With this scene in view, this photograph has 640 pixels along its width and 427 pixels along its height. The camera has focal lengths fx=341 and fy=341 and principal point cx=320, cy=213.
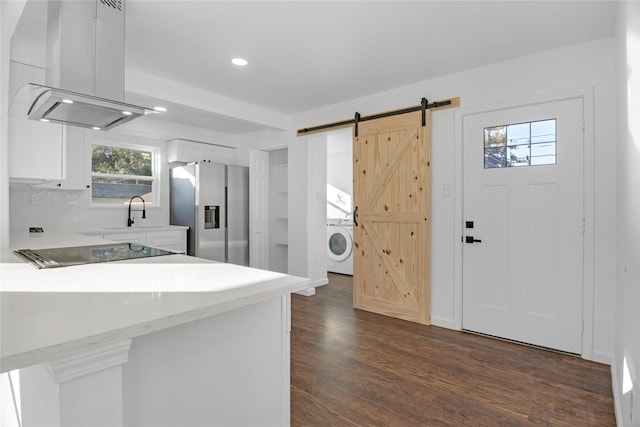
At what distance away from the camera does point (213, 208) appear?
4.91m

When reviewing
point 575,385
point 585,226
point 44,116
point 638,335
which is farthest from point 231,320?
point 585,226

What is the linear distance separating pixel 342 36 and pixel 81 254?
2.25 meters

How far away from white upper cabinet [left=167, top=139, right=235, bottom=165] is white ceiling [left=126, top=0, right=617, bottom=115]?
1767mm

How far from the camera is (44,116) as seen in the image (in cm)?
195

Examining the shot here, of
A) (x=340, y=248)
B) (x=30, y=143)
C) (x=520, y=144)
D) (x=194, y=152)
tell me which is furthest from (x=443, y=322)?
(x=194, y=152)

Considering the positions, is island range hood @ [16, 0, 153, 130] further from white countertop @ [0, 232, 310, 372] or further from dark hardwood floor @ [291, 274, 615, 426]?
dark hardwood floor @ [291, 274, 615, 426]

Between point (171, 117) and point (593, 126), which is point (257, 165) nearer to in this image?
point (171, 117)

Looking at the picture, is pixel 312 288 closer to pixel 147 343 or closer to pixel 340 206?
pixel 340 206

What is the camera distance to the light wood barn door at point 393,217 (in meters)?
3.37

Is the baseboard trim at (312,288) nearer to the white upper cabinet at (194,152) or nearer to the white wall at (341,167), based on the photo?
the white wall at (341,167)

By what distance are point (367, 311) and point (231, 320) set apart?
274 centimetres

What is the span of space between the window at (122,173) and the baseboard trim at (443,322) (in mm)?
4087

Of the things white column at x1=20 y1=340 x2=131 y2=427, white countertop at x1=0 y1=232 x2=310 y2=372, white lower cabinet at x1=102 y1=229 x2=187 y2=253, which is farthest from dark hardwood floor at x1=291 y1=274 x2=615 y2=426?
white lower cabinet at x1=102 y1=229 x2=187 y2=253

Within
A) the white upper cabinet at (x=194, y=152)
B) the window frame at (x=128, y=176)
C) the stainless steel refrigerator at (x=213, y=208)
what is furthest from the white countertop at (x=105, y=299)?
the white upper cabinet at (x=194, y=152)
